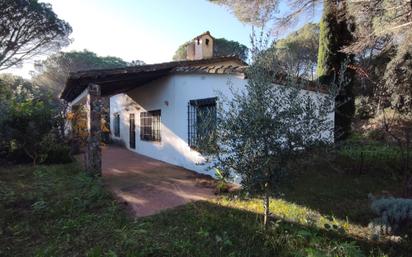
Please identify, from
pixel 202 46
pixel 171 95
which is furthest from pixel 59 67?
pixel 171 95

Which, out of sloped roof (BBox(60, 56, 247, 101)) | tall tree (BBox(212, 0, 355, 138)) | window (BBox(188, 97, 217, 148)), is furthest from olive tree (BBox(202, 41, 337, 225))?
tall tree (BBox(212, 0, 355, 138))

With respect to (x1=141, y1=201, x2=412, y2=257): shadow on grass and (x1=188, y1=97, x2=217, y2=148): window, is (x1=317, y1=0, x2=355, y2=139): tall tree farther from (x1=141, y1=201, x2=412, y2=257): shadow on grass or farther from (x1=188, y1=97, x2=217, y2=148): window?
(x1=141, y1=201, x2=412, y2=257): shadow on grass

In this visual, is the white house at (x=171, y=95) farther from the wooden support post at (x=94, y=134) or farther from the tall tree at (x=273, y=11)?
the tall tree at (x=273, y=11)

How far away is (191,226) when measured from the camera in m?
5.64

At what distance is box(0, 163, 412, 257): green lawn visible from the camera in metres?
4.77

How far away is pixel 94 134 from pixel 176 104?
337cm

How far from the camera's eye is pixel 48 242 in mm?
5145

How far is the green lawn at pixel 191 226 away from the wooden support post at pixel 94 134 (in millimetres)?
1109

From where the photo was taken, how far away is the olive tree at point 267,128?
4.76 meters

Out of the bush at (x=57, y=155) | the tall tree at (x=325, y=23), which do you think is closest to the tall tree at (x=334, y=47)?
the tall tree at (x=325, y=23)

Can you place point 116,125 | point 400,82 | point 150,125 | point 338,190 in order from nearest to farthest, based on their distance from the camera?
point 338,190, point 150,125, point 400,82, point 116,125

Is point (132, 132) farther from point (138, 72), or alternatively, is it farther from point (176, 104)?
point (138, 72)

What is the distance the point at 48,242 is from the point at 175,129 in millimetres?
6982

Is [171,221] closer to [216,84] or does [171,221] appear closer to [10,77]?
[216,84]
